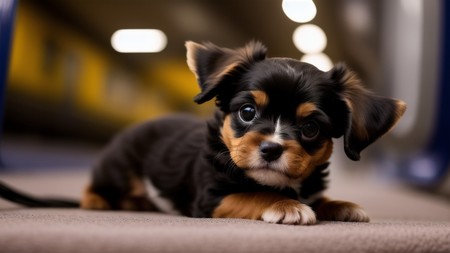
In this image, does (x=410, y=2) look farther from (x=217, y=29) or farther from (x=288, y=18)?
(x=288, y=18)

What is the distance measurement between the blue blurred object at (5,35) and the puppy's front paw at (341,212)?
4.41 ft

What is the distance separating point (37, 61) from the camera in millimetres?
6500

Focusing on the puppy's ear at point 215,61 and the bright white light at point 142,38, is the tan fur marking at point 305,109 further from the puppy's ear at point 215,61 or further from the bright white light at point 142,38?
the bright white light at point 142,38

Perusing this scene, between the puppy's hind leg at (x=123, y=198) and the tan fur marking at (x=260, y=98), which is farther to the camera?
the puppy's hind leg at (x=123, y=198)

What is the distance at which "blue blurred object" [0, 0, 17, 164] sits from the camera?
2148 mm

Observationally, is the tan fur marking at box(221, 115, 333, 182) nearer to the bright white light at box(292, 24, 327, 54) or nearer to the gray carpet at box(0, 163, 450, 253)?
the gray carpet at box(0, 163, 450, 253)

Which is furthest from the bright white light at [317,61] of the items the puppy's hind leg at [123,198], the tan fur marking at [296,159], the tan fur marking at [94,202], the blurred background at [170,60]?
the tan fur marking at [94,202]

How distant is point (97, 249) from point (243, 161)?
2.01 feet

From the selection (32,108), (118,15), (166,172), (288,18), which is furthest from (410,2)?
(32,108)

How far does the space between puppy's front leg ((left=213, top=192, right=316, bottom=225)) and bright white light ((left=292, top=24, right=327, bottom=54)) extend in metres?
1.04

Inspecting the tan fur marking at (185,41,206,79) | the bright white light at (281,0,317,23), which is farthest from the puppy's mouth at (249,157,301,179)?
the bright white light at (281,0,317,23)

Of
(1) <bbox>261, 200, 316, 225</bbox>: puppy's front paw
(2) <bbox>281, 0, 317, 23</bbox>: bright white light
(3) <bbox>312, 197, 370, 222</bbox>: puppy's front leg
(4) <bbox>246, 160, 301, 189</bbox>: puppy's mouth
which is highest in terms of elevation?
(2) <bbox>281, 0, 317, 23</bbox>: bright white light

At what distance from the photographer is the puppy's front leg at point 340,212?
1776 millimetres

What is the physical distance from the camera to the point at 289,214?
159 centimetres
